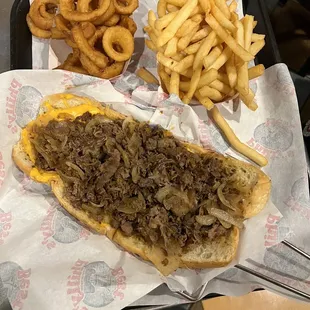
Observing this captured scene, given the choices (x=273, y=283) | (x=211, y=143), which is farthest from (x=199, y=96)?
(x=273, y=283)

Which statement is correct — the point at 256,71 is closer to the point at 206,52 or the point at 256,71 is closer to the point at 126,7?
the point at 206,52

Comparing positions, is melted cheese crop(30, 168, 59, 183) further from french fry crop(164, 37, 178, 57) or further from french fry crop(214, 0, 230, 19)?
french fry crop(214, 0, 230, 19)

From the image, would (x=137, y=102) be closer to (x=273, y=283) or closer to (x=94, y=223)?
(x=94, y=223)

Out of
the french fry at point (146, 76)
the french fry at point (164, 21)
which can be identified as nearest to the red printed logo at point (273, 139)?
the french fry at point (146, 76)

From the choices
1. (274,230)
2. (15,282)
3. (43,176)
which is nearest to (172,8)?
(43,176)

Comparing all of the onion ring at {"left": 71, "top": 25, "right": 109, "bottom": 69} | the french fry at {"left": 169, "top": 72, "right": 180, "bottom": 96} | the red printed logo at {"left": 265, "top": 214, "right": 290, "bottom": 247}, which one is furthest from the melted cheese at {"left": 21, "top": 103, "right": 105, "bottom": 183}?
the red printed logo at {"left": 265, "top": 214, "right": 290, "bottom": 247}

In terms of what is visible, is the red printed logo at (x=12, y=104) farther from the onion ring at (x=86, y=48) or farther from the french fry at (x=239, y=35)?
the french fry at (x=239, y=35)
